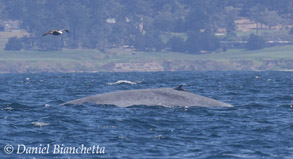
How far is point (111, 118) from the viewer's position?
29.2m

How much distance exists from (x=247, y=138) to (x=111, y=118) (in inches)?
275

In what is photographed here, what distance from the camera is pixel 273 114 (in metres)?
32.6

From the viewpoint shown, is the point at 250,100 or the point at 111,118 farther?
the point at 250,100

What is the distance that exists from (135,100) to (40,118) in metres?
4.52

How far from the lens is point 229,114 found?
31.0 metres

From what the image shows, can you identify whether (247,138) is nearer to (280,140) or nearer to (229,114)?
(280,140)

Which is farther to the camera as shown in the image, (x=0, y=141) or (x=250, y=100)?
(x=250, y=100)

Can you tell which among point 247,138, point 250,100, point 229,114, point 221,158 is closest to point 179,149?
point 221,158

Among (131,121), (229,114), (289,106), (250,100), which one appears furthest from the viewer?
(250,100)

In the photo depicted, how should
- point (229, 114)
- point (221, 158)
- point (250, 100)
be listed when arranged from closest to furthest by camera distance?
point (221, 158)
point (229, 114)
point (250, 100)

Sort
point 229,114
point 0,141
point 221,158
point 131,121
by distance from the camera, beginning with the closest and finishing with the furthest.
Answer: point 221,158
point 0,141
point 131,121
point 229,114

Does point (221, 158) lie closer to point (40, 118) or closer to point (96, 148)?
point (96, 148)

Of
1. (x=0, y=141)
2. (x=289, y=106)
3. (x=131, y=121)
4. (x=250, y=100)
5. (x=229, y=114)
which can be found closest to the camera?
(x=0, y=141)

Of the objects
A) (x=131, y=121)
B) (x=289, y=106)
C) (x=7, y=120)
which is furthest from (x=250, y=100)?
(x=7, y=120)
